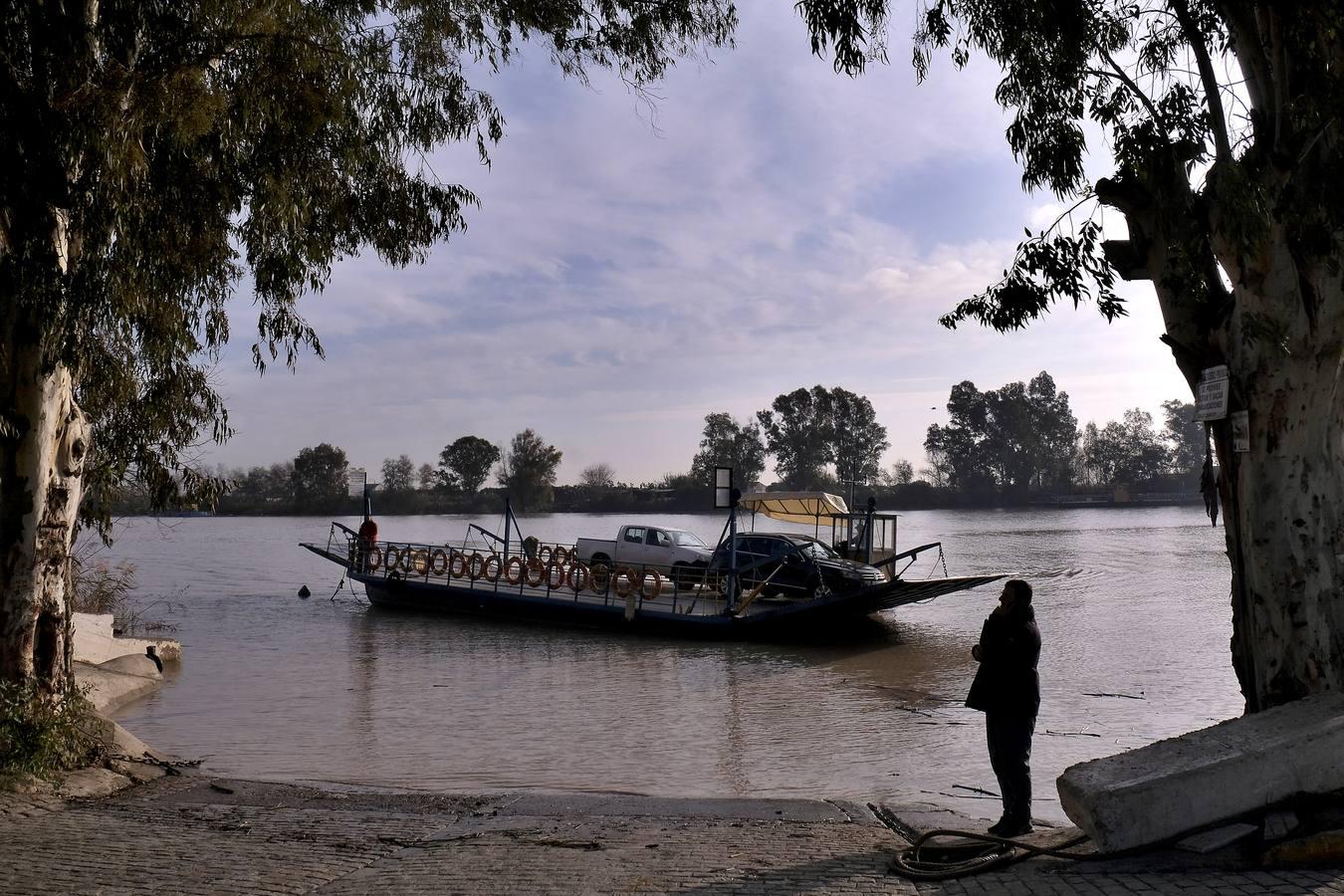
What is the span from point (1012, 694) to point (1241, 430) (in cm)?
231

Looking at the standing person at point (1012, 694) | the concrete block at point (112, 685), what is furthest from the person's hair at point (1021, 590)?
the concrete block at point (112, 685)

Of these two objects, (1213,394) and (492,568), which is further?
(492,568)

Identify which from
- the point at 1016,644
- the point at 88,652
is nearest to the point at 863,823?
the point at 1016,644

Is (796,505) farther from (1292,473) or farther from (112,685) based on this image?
(1292,473)

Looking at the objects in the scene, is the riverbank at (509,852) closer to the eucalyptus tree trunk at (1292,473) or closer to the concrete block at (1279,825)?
the concrete block at (1279,825)

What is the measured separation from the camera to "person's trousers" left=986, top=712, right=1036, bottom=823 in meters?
6.62

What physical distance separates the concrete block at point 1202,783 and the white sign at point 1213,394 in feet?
6.72

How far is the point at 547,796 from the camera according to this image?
28.5 ft

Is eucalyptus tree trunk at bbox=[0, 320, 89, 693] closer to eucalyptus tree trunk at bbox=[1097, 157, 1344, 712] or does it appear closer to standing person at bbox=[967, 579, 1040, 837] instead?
standing person at bbox=[967, 579, 1040, 837]

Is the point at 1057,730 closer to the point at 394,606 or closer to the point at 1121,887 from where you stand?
the point at 1121,887

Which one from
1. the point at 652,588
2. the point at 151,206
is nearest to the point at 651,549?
the point at 652,588

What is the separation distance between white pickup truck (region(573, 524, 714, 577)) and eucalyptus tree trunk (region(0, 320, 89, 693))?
1909 centimetres

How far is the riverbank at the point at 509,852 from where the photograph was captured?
534 centimetres

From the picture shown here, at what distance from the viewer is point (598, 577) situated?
86.7ft
